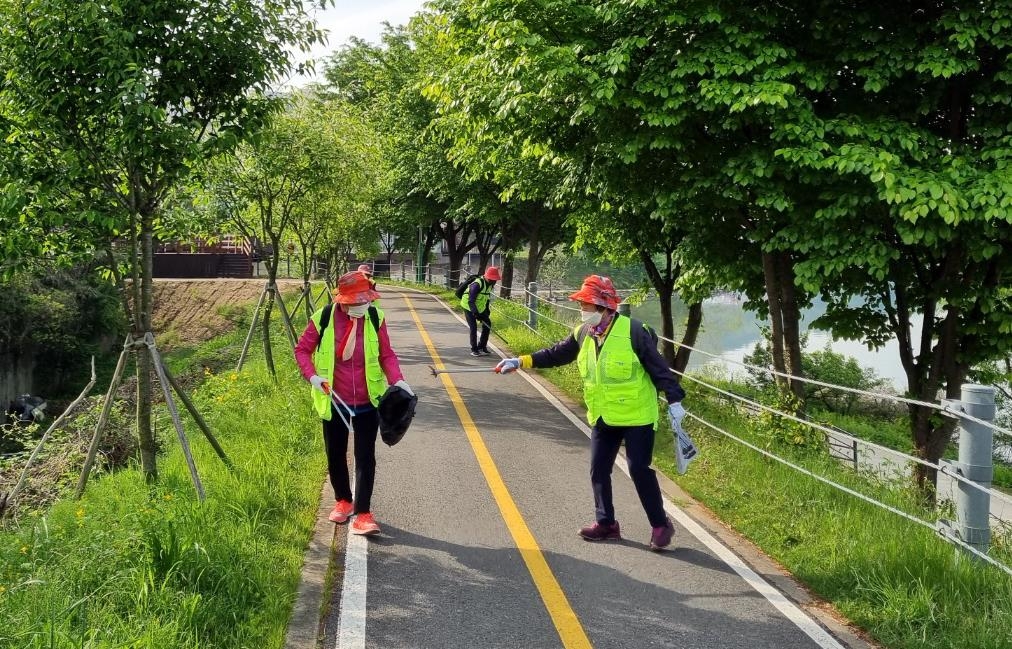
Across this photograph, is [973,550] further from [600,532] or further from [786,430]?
[786,430]

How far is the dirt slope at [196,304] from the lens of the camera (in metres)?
33.2

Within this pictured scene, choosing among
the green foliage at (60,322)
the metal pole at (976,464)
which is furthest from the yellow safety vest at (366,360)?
the green foliage at (60,322)

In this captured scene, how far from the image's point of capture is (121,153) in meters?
6.09

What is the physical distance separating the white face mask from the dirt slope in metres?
27.4

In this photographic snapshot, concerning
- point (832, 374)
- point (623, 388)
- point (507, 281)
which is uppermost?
point (507, 281)

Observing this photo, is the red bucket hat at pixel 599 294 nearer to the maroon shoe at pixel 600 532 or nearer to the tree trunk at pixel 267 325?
the maroon shoe at pixel 600 532

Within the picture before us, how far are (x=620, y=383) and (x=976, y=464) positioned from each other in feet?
7.24

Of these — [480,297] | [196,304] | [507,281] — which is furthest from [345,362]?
[196,304]

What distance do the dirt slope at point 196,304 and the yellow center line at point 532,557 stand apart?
25707mm

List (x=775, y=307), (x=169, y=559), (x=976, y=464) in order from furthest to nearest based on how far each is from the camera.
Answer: (x=775, y=307) < (x=976, y=464) < (x=169, y=559)

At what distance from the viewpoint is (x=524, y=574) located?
530 cm

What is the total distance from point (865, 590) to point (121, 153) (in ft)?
19.6

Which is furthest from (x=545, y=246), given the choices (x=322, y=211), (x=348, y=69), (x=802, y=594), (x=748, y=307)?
(x=802, y=594)

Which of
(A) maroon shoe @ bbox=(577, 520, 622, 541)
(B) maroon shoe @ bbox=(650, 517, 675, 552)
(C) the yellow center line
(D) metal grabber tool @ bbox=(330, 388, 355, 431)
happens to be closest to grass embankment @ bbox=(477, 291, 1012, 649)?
(B) maroon shoe @ bbox=(650, 517, 675, 552)
